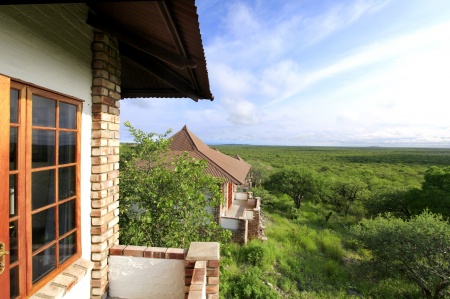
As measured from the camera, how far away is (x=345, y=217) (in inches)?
767

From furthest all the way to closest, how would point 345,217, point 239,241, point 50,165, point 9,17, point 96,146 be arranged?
point 345,217, point 239,241, point 96,146, point 50,165, point 9,17

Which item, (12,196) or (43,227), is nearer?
(12,196)

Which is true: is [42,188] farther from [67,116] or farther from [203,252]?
[203,252]

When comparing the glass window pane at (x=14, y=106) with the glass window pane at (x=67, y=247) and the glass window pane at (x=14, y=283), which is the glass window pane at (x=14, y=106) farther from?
the glass window pane at (x=67, y=247)

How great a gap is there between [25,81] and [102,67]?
2.99 ft

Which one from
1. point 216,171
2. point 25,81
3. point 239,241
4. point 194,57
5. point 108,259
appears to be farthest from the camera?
point 239,241

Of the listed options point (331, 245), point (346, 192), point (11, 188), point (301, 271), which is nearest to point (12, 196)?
point (11, 188)

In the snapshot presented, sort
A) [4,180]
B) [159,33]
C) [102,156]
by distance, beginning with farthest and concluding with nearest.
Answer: [102,156]
[159,33]
[4,180]

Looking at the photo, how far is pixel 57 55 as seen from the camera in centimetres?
195

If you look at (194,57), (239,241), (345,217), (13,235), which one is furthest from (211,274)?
(345,217)

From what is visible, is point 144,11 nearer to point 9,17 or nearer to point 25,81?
point 9,17

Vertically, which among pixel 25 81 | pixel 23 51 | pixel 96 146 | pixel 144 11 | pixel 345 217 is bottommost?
pixel 345 217

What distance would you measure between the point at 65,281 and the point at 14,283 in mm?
427

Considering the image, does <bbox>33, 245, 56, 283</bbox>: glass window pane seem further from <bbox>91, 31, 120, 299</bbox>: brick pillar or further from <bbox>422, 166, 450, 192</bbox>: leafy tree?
<bbox>422, 166, 450, 192</bbox>: leafy tree
